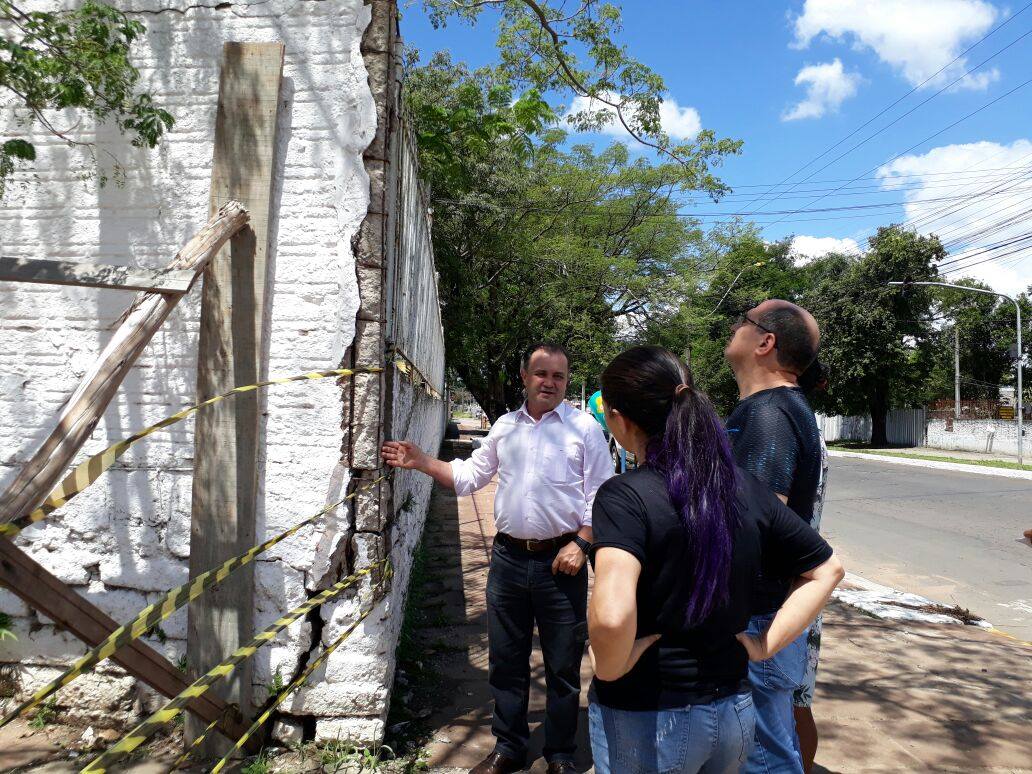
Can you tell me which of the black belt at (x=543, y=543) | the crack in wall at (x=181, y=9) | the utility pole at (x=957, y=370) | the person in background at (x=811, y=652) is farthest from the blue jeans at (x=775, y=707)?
the utility pole at (x=957, y=370)

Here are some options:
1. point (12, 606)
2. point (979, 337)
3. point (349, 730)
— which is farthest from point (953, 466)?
point (979, 337)

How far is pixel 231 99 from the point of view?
2947mm

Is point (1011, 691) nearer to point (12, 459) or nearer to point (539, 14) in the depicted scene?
point (12, 459)

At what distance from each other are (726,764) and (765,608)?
666 millimetres

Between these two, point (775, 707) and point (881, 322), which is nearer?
point (775, 707)

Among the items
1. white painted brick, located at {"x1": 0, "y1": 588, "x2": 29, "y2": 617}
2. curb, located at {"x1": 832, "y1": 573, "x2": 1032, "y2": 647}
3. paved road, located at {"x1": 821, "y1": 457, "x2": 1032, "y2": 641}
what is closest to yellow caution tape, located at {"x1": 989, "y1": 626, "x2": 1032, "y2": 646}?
curb, located at {"x1": 832, "y1": 573, "x2": 1032, "y2": 647}

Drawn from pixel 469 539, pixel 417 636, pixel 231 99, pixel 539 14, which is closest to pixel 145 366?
pixel 231 99

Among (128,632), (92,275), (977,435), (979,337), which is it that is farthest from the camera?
(979,337)

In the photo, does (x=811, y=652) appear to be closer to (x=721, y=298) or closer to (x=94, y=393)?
(x=94, y=393)

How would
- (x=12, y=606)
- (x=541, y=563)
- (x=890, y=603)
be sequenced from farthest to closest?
(x=890, y=603)
(x=12, y=606)
(x=541, y=563)

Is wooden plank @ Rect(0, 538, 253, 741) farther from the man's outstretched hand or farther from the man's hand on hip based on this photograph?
the man's hand on hip

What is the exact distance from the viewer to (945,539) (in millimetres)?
8414

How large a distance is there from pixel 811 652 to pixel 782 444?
34.7 inches

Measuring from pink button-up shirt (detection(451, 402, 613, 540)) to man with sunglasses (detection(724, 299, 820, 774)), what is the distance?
73 centimetres
